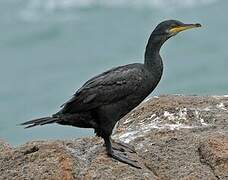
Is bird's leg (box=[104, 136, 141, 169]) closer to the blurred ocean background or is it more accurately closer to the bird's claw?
the bird's claw

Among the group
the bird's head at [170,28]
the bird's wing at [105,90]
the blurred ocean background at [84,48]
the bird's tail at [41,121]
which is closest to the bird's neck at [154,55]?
the bird's head at [170,28]

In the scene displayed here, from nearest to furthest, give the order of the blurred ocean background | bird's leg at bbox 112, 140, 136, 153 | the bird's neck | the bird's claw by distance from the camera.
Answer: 1. the bird's claw
2. bird's leg at bbox 112, 140, 136, 153
3. the bird's neck
4. the blurred ocean background

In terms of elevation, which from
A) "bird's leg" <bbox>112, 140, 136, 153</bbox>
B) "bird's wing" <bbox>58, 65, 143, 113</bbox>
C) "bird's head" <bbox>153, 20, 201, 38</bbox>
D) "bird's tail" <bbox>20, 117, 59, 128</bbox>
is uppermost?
"bird's head" <bbox>153, 20, 201, 38</bbox>

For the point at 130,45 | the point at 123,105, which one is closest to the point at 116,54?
the point at 130,45

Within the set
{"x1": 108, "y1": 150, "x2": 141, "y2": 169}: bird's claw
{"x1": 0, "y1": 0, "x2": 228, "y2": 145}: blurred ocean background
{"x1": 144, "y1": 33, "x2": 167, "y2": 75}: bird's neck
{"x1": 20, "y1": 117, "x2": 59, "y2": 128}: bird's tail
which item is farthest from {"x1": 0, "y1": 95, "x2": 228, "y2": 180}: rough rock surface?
{"x1": 0, "y1": 0, "x2": 228, "y2": 145}: blurred ocean background

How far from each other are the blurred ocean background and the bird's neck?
2789 cm

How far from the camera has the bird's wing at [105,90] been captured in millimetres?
9953

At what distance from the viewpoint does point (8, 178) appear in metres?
9.36

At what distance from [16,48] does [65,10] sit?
34.0ft

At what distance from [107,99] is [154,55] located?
758mm

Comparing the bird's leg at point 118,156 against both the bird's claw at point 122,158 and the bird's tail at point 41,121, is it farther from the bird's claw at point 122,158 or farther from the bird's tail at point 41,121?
the bird's tail at point 41,121

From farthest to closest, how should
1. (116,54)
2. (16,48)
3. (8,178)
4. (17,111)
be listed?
(16,48)
(116,54)
(17,111)
(8,178)

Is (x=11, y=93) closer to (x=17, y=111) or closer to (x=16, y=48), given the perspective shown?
(x=17, y=111)

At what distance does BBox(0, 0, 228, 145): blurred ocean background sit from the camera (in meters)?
52.6
